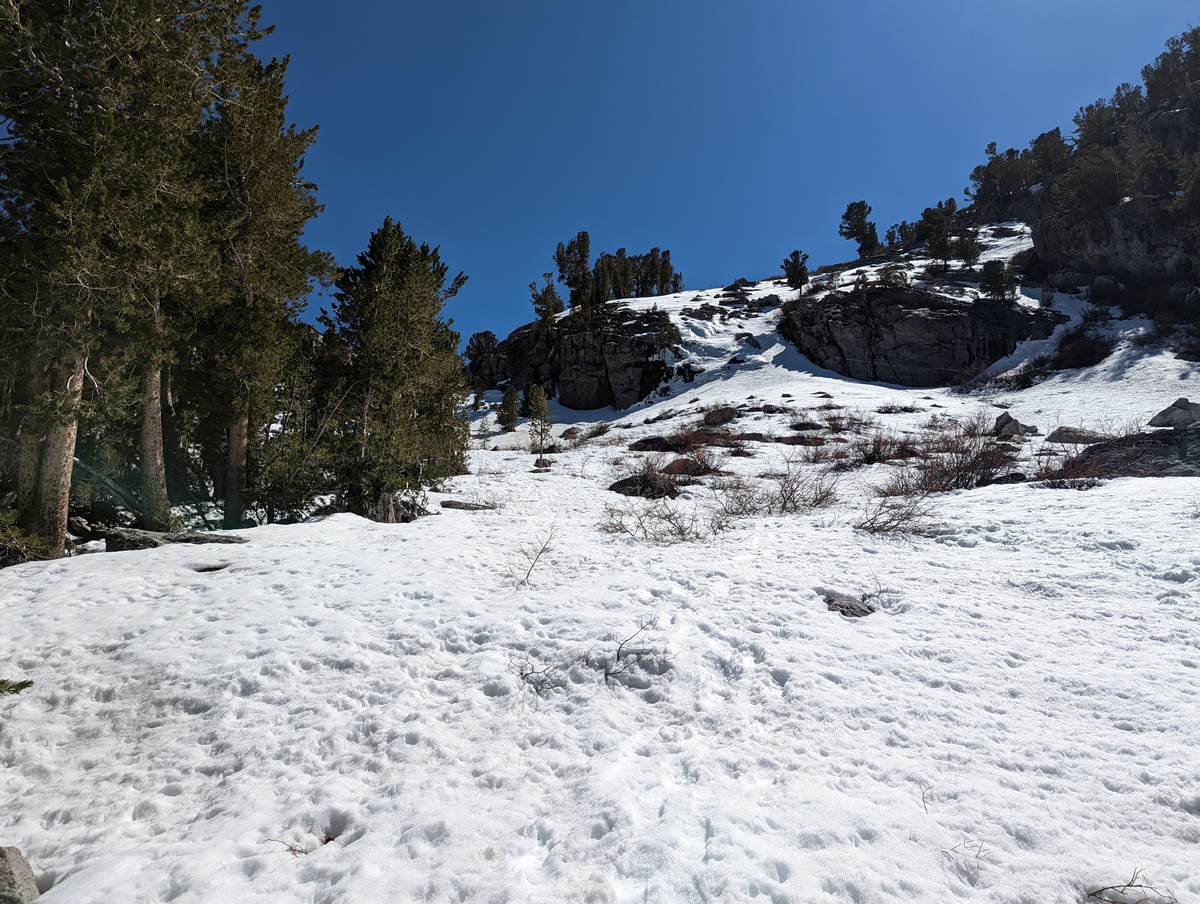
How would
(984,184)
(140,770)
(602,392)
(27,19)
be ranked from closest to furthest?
(140,770) → (27,19) → (602,392) → (984,184)

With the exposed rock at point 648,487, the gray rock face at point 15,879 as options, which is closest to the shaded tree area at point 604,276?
the exposed rock at point 648,487

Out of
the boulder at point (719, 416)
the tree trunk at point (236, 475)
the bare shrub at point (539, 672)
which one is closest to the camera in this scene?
the bare shrub at point (539, 672)

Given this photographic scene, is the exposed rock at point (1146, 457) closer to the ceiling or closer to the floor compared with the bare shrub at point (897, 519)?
closer to the ceiling

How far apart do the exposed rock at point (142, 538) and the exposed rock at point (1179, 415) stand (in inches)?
936

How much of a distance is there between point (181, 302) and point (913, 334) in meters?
52.4

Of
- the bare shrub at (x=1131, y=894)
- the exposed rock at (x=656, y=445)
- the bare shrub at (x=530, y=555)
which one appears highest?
the exposed rock at (x=656, y=445)

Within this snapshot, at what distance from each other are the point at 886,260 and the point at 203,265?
81388 millimetres

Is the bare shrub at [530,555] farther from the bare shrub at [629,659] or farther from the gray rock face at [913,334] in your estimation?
the gray rock face at [913,334]

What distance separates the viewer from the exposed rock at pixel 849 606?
5507 millimetres

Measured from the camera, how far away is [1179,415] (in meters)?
15.1

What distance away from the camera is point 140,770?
3.42 metres

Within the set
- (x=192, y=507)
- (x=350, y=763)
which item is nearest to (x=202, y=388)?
(x=192, y=507)

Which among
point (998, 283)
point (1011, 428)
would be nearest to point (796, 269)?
point (998, 283)

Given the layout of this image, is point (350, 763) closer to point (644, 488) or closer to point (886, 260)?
point (644, 488)
